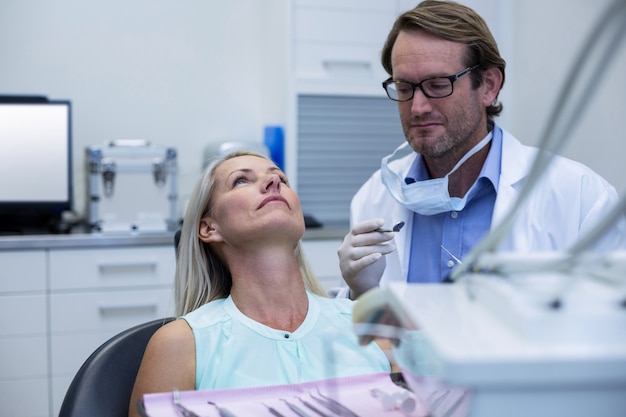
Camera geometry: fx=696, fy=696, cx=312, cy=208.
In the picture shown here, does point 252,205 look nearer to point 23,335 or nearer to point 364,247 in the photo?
point 364,247

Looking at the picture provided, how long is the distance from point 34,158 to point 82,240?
18.6 inches

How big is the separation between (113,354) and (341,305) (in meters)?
0.48

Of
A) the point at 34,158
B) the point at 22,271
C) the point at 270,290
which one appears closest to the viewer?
the point at 270,290

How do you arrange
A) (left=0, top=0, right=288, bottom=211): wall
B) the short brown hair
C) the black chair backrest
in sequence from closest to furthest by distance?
the black chair backrest
the short brown hair
(left=0, top=0, right=288, bottom=211): wall

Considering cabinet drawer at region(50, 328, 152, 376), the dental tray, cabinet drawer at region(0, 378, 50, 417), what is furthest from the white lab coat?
cabinet drawer at region(0, 378, 50, 417)

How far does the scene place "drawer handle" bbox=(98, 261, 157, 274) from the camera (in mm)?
2465

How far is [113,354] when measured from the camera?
1.25 metres

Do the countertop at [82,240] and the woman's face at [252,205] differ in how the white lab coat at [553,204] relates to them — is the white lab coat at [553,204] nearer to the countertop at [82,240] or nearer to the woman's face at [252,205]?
the woman's face at [252,205]

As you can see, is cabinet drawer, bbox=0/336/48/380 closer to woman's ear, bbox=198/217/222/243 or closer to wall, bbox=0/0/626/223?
wall, bbox=0/0/626/223

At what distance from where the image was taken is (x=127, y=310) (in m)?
2.51

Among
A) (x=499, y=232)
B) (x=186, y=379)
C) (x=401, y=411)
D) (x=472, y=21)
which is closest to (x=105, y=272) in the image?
(x=186, y=379)

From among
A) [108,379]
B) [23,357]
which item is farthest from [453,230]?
[23,357]

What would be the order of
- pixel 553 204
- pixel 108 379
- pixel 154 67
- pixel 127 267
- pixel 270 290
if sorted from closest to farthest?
pixel 108 379
pixel 270 290
pixel 553 204
pixel 127 267
pixel 154 67

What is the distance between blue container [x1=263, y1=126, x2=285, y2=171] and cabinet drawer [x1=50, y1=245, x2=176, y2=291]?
24.9 inches
